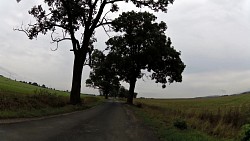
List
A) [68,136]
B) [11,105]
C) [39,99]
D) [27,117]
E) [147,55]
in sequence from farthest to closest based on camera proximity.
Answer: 1. [147,55]
2. [39,99]
3. [11,105]
4. [27,117]
5. [68,136]

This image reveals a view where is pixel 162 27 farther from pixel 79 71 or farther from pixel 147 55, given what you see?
pixel 79 71

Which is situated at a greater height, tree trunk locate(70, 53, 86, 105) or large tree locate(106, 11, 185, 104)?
large tree locate(106, 11, 185, 104)

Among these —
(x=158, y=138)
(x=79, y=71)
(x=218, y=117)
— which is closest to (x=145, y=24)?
(x=79, y=71)

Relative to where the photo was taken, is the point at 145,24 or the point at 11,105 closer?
the point at 11,105

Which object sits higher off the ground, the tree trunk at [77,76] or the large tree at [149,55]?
the large tree at [149,55]

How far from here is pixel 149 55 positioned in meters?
54.7

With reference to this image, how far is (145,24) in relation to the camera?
4806cm

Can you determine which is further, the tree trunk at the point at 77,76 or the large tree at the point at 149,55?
the large tree at the point at 149,55

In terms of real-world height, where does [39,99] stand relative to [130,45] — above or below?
below

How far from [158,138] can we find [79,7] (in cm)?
1858

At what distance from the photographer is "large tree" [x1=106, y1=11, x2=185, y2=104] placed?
2126 inches

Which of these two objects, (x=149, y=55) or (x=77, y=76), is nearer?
(x=77, y=76)

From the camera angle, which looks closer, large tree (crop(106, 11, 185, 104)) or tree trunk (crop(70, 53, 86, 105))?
tree trunk (crop(70, 53, 86, 105))

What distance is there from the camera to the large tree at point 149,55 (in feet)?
177
